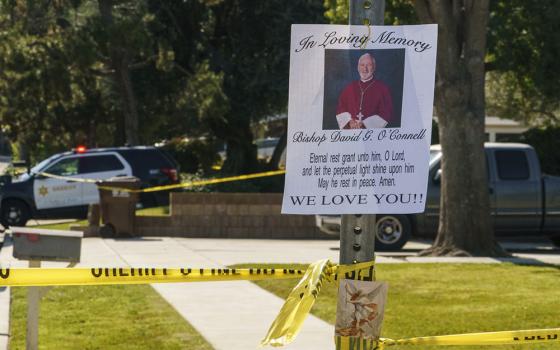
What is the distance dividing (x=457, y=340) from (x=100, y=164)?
18639 mm

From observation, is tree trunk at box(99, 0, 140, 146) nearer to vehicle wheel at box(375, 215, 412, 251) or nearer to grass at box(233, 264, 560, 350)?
vehicle wheel at box(375, 215, 412, 251)

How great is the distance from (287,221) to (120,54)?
31.3ft

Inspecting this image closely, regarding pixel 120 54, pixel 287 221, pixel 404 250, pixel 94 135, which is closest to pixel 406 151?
pixel 404 250

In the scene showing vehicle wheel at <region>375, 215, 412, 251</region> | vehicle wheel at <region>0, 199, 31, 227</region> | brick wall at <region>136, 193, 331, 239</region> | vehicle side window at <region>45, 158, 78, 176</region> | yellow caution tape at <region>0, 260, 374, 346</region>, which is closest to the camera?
yellow caution tape at <region>0, 260, 374, 346</region>

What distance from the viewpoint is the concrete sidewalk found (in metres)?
9.24

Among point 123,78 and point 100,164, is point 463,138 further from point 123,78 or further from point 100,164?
point 123,78

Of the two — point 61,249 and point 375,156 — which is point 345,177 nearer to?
point 375,156

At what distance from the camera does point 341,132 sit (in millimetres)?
5156

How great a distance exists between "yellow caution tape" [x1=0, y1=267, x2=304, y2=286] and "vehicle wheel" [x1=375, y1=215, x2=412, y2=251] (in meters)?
11.0

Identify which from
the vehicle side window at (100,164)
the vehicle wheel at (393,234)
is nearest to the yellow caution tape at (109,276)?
the vehicle wheel at (393,234)

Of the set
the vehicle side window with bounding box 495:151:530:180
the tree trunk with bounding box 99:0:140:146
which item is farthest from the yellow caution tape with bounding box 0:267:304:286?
the tree trunk with bounding box 99:0:140:146

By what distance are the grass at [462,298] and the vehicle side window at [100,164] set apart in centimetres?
1061

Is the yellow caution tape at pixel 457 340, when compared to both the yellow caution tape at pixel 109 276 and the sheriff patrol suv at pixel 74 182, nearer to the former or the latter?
the yellow caution tape at pixel 109 276

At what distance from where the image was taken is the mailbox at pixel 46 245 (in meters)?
8.09
